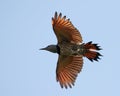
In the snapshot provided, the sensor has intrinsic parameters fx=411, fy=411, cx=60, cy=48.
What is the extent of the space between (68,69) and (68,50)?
121 centimetres

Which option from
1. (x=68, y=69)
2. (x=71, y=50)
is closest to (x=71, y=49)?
(x=71, y=50)

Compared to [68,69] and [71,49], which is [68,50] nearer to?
[71,49]

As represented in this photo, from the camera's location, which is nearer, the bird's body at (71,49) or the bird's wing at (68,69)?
the bird's body at (71,49)

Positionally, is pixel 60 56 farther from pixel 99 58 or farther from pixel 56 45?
pixel 99 58

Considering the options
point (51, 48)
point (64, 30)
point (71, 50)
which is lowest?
point (71, 50)

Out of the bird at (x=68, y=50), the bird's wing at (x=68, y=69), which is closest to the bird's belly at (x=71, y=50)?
the bird at (x=68, y=50)

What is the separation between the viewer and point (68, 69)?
13.5m

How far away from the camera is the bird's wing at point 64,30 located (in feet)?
41.2

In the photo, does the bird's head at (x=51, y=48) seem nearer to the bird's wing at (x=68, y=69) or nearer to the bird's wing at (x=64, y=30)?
the bird's wing at (x=64, y=30)

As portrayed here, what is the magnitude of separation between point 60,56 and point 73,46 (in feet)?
3.56

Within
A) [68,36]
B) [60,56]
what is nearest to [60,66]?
[60,56]

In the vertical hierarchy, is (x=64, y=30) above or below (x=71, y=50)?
above

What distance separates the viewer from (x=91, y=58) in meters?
12.1

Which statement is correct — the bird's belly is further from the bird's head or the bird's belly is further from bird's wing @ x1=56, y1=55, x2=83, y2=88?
bird's wing @ x1=56, y1=55, x2=83, y2=88
